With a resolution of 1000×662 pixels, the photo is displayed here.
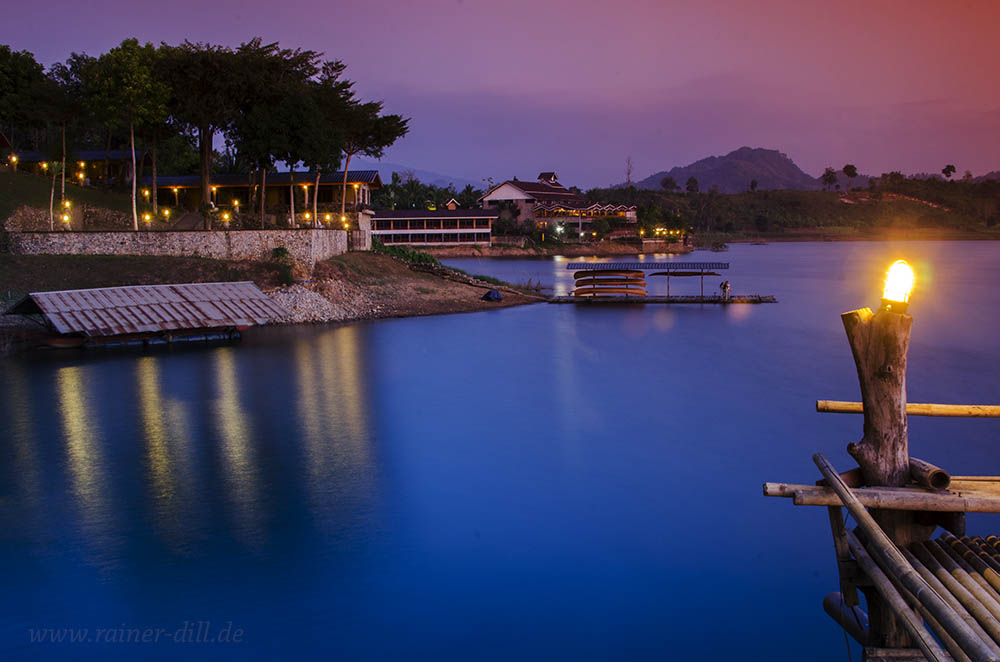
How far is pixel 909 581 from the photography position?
541cm

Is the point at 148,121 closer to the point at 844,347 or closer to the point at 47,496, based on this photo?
the point at 47,496

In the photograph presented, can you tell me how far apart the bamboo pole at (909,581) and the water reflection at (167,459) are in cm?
1158

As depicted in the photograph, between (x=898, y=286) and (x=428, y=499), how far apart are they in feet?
39.2

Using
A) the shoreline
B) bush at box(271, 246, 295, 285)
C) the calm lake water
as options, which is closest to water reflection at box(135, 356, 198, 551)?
the calm lake water

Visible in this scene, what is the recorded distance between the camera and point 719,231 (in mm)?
177750

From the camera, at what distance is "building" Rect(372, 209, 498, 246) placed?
102m

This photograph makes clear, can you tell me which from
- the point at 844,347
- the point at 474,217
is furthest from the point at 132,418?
the point at 474,217

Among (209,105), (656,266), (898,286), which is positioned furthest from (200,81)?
(656,266)

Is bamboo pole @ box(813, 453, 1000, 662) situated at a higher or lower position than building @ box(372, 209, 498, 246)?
lower

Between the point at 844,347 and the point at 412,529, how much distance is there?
31515 millimetres

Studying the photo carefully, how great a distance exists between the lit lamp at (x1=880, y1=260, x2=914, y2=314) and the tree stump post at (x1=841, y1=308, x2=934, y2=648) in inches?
3.3

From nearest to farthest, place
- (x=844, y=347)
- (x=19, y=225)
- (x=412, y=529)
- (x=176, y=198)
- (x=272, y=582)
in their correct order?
1. (x=272, y=582)
2. (x=412, y=529)
3. (x=844, y=347)
4. (x=19, y=225)
5. (x=176, y=198)

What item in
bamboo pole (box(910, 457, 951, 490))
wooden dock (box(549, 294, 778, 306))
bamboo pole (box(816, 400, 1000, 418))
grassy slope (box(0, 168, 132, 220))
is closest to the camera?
bamboo pole (box(910, 457, 951, 490))

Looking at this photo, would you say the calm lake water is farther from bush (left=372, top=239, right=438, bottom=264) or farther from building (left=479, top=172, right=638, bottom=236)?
building (left=479, top=172, right=638, bottom=236)
